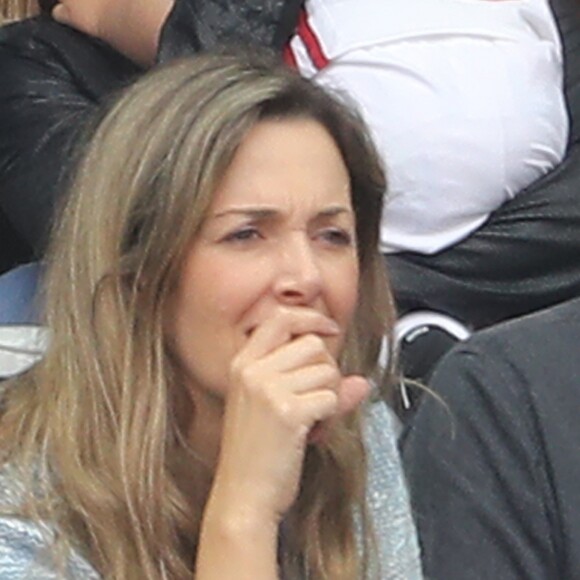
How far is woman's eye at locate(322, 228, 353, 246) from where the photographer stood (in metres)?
1.49

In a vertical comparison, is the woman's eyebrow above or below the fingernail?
above

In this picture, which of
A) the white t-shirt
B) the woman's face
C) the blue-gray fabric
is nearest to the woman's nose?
the woman's face

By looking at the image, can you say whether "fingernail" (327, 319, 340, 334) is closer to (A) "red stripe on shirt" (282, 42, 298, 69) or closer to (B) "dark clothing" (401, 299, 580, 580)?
(B) "dark clothing" (401, 299, 580, 580)

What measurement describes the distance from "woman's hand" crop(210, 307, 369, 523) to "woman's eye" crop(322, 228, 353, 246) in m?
0.13

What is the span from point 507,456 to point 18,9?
1.19m

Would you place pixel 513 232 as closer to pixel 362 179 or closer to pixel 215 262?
pixel 362 179

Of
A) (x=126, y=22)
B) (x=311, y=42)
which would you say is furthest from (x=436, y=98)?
(x=126, y=22)

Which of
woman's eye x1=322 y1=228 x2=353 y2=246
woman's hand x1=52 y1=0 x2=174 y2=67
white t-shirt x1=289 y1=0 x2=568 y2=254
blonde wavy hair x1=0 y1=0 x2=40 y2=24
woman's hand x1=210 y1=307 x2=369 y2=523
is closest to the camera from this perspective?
woman's hand x1=210 y1=307 x2=369 y2=523

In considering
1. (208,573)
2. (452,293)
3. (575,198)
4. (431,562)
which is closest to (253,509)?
(208,573)

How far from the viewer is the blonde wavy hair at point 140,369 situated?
143cm

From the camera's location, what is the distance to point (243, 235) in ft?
4.74

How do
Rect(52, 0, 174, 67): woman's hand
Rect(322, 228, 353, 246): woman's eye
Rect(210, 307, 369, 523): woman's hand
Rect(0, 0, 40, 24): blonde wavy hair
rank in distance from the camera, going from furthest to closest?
1. Rect(0, 0, 40, 24): blonde wavy hair
2. Rect(52, 0, 174, 67): woman's hand
3. Rect(322, 228, 353, 246): woman's eye
4. Rect(210, 307, 369, 523): woman's hand

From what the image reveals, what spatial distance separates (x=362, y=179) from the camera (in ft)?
5.28

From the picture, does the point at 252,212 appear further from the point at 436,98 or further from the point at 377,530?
the point at 436,98
